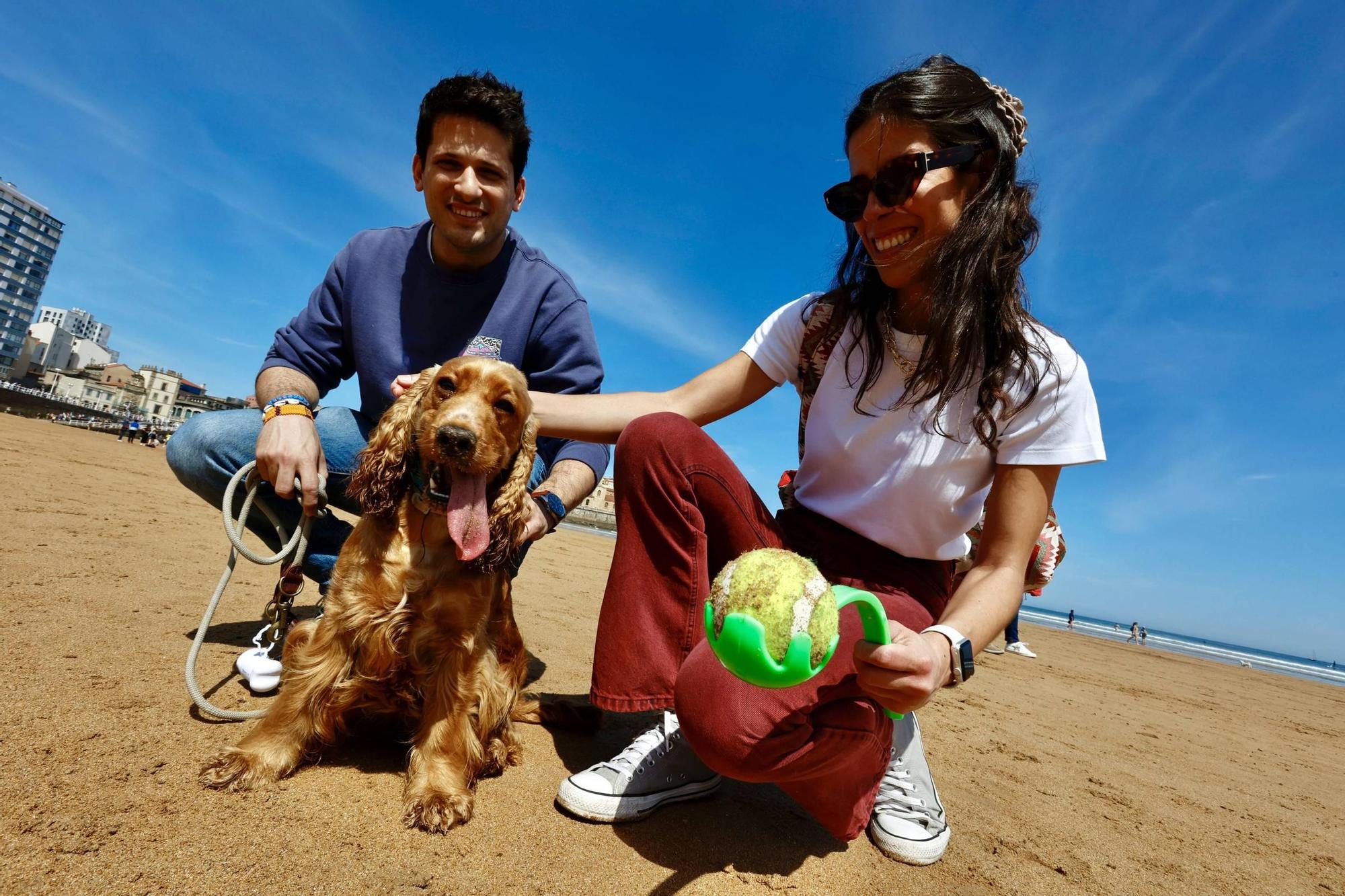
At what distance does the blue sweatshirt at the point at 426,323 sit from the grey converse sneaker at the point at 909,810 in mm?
1963

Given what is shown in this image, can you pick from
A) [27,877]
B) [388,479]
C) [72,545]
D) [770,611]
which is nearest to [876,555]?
[770,611]

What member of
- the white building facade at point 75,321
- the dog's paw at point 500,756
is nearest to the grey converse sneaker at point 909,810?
the dog's paw at point 500,756

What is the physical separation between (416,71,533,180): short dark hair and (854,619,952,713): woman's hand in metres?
3.14

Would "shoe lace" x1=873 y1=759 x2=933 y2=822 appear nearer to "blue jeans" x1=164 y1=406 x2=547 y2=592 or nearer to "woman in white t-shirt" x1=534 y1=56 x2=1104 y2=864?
"woman in white t-shirt" x1=534 y1=56 x2=1104 y2=864

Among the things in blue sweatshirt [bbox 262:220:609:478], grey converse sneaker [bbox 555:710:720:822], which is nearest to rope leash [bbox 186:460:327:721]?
blue sweatshirt [bbox 262:220:609:478]

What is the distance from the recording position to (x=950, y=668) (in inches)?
65.8

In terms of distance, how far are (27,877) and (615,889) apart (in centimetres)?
137

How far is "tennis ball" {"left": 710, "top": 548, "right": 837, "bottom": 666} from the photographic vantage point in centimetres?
131

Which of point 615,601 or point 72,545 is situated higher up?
point 615,601

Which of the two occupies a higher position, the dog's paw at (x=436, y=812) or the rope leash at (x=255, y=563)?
the rope leash at (x=255, y=563)

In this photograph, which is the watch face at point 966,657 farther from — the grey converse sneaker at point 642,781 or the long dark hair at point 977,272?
the grey converse sneaker at point 642,781

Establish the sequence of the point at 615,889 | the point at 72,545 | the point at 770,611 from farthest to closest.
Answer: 1. the point at 72,545
2. the point at 615,889
3. the point at 770,611

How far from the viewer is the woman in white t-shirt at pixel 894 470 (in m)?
2.14

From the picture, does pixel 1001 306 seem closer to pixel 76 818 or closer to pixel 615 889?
pixel 615 889
